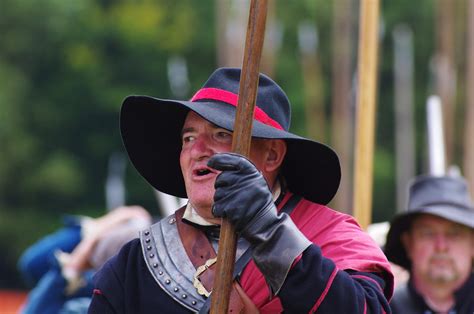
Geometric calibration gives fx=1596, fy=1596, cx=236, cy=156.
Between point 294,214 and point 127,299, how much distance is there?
52 centimetres

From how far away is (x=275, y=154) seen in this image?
452 centimetres

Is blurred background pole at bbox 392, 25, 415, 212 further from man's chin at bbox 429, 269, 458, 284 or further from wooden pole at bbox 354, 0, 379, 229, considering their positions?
wooden pole at bbox 354, 0, 379, 229

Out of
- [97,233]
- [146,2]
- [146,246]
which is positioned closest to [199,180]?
[146,246]

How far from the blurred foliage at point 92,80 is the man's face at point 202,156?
34720 millimetres

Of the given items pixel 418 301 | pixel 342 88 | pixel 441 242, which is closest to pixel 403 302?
pixel 418 301

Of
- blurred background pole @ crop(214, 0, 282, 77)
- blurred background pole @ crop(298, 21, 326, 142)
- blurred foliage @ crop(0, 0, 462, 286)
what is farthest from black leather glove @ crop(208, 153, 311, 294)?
blurred foliage @ crop(0, 0, 462, 286)

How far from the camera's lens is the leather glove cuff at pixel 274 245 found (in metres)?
4.09

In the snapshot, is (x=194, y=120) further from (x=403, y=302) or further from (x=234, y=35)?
(x=234, y=35)

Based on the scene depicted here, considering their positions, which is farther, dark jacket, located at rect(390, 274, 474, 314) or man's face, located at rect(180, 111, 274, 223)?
dark jacket, located at rect(390, 274, 474, 314)

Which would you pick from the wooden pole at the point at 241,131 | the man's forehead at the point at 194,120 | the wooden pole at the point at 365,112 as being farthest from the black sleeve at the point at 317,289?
the wooden pole at the point at 365,112

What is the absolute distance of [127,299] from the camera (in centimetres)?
446

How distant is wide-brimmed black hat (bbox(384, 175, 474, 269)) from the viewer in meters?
7.15

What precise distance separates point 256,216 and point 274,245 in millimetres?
97

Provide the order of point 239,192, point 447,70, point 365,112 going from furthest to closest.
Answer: point 447,70 → point 365,112 → point 239,192
